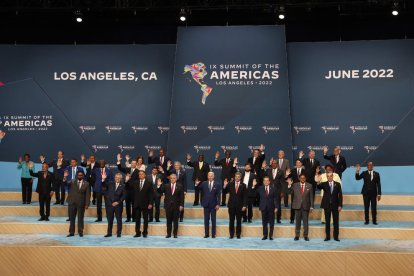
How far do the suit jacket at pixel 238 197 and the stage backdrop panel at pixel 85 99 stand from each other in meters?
4.95

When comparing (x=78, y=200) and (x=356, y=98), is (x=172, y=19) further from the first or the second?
(x=78, y=200)

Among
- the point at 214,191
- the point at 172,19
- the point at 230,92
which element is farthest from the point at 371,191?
the point at 172,19

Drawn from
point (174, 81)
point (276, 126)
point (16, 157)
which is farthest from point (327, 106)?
point (16, 157)

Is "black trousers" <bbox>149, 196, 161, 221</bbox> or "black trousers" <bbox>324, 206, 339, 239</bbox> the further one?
"black trousers" <bbox>149, 196, 161, 221</bbox>

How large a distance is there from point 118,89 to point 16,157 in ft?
11.1

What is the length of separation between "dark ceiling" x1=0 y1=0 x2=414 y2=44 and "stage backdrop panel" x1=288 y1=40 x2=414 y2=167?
2.06 ft

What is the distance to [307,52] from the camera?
49.8ft

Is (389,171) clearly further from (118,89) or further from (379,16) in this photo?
(118,89)

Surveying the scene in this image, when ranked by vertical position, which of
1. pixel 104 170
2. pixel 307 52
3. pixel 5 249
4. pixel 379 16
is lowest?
pixel 5 249

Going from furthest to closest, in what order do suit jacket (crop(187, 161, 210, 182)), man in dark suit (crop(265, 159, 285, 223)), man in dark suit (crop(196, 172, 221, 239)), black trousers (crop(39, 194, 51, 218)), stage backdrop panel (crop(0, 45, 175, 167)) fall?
1. stage backdrop panel (crop(0, 45, 175, 167))
2. suit jacket (crop(187, 161, 210, 182))
3. black trousers (crop(39, 194, 51, 218))
4. man in dark suit (crop(265, 159, 285, 223))
5. man in dark suit (crop(196, 172, 221, 239))

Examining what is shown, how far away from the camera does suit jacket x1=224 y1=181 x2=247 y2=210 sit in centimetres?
1045

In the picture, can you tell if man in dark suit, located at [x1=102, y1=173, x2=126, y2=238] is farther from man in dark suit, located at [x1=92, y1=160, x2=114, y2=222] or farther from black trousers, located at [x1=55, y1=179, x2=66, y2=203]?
black trousers, located at [x1=55, y1=179, x2=66, y2=203]

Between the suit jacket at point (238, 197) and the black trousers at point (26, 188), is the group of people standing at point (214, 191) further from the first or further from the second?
the black trousers at point (26, 188)

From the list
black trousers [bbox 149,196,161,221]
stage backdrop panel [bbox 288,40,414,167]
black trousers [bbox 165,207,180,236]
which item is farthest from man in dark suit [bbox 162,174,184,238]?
stage backdrop panel [bbox 288,40,414,167]
